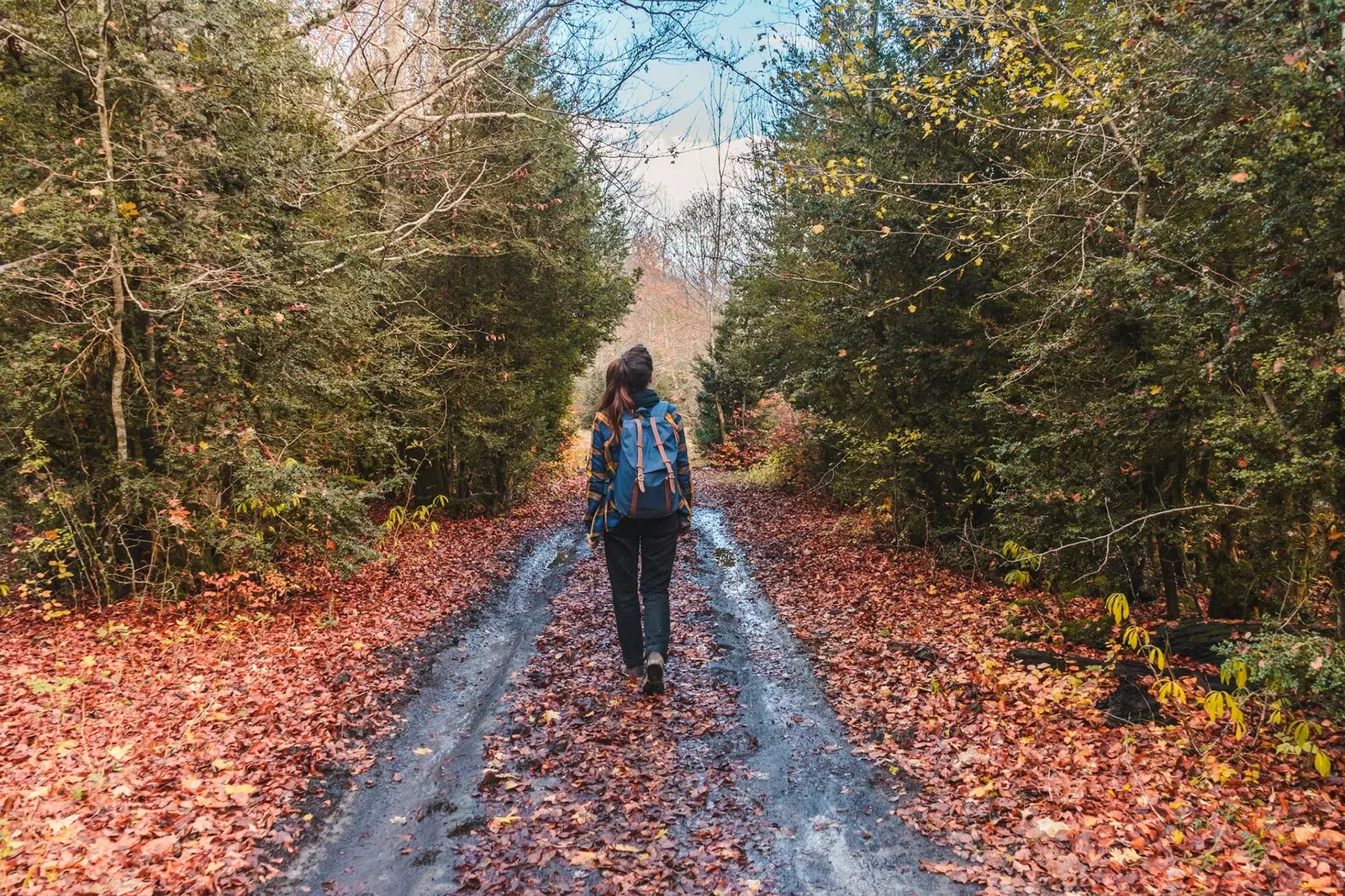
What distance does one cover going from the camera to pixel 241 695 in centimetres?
532

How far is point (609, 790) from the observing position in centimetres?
424

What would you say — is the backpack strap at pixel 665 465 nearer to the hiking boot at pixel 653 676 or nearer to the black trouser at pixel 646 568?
the black trouser at pixel 646 568

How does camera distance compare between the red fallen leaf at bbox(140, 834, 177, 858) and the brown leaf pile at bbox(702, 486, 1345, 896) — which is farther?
the red fallen leaf at bbox(140, 834, 177, 858)

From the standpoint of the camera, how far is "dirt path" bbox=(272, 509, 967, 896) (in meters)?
3.48

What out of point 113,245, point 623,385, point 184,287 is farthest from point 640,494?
point 113,245

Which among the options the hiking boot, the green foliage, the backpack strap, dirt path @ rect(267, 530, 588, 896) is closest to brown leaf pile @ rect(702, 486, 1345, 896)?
the green foliage

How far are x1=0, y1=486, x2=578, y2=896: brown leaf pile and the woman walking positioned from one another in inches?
80.1

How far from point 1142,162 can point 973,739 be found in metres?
4.24

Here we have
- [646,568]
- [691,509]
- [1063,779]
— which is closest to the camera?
[1063,779]

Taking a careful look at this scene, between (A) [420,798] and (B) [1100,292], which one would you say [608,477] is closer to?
(A) [420,798]

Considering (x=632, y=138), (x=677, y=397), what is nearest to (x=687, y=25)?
(x=632, y=138)

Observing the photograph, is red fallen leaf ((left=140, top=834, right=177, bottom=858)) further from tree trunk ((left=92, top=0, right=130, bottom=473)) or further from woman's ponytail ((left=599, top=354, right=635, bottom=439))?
tree trunk ((left=92, top=0, right=130, bottom=473))

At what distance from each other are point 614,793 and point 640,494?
204 centimetres

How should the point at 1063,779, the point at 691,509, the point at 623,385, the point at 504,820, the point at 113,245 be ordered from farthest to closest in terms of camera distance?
the point at 691,509
the point at 113,245
the point at 623,385
the point at 1063,779
the point at 504,820
